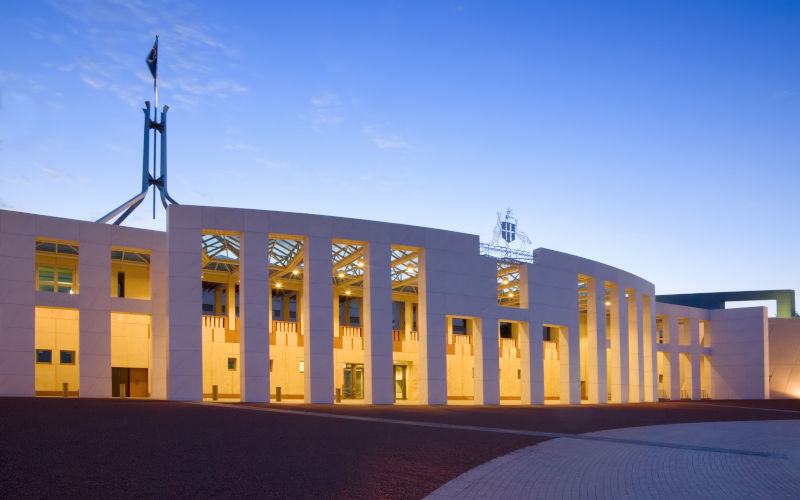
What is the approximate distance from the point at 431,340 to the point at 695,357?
31355 mm

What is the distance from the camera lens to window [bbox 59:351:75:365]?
34.6 metres

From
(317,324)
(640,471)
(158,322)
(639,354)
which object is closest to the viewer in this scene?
(640,471)

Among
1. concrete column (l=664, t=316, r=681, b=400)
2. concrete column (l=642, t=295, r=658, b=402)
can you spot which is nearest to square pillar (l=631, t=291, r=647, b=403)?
concrete column (l=642, t=295, r=658, b=402)

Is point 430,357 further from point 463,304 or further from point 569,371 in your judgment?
point 569,371

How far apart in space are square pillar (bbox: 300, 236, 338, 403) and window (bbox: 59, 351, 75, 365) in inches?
492

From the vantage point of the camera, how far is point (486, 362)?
35000 mm

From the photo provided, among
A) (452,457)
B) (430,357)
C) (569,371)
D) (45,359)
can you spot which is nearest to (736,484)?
(452,457)

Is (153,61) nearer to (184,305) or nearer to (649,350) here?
(184,305)

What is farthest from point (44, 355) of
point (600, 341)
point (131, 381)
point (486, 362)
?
point (600, 341)

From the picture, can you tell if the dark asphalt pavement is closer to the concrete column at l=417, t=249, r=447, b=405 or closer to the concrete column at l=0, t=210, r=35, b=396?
the concrete column at l=0, t=210, r=35, b=396

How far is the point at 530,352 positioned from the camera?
3716cm

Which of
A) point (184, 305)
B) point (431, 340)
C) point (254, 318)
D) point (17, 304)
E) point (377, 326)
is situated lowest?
point (431, 340)

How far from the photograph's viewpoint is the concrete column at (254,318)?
29203 millimetres

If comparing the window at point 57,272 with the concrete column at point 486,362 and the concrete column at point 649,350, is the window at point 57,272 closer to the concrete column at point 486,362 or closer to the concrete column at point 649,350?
the concrete column at point 486,362
